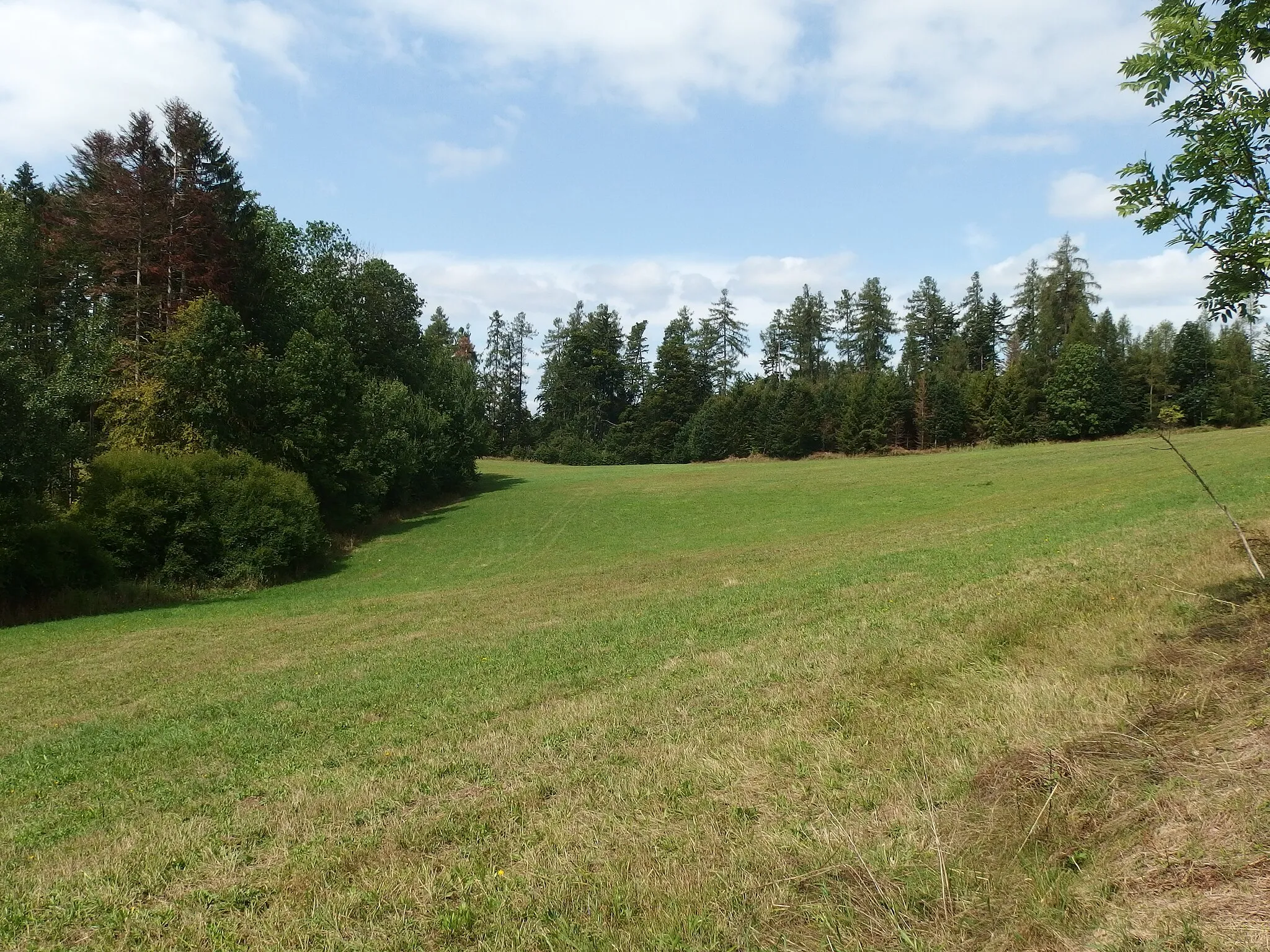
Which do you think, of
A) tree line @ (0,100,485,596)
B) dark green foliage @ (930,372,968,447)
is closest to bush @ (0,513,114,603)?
tree line @ (0,100,485,596)

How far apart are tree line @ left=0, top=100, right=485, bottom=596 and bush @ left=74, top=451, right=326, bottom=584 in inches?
3.3

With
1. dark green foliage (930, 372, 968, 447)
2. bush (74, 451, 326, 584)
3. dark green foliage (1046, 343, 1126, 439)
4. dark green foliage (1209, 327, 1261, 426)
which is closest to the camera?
bush (74, 451, 326, 584)

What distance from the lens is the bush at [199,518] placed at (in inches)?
1142

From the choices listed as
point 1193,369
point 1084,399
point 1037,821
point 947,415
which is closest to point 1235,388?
point 1193,369

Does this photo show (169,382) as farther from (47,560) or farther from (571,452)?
(571,452)

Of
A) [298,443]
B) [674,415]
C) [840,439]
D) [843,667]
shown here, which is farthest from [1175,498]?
[674,415]

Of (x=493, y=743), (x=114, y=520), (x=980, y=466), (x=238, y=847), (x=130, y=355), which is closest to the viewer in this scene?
(x=238, y=847)

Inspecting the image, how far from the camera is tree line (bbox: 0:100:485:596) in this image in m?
26.4

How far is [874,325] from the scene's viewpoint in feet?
364

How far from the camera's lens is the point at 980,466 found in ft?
161

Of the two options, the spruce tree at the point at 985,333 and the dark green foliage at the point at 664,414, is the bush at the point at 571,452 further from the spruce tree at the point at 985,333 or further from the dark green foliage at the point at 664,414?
the spruce tree at the point at 985,333

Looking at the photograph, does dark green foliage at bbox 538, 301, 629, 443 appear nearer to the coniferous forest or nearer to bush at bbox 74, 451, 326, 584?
the coniferous forest

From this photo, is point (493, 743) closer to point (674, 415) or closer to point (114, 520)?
point (114, 520)

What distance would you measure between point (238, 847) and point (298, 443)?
1517 inches
